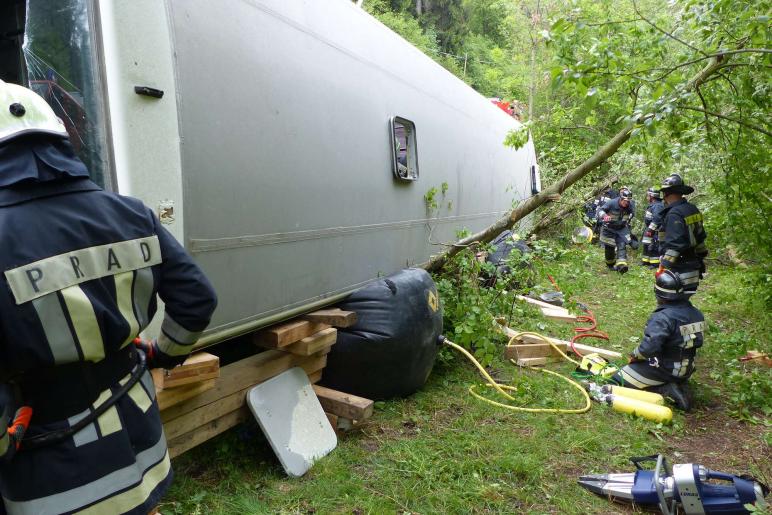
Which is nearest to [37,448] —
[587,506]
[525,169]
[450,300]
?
[587,506]

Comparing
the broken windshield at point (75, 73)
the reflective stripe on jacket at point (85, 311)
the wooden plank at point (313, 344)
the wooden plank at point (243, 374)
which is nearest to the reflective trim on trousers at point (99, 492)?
the reflective stripe on jacket at point (85, 311)

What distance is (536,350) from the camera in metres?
5.82

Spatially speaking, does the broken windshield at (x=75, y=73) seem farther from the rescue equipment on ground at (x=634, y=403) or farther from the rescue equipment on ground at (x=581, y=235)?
the rescue equipment on ground at (x=581, y=235)

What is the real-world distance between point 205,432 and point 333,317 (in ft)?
3.86

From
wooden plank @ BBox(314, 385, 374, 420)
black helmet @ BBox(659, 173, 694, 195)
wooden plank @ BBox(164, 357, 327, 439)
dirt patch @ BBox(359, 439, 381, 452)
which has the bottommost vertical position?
dirt patch @ BBox(359, 439, 381, 452)

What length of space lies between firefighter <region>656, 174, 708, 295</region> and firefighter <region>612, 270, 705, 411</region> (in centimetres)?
10

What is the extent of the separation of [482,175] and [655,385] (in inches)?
164

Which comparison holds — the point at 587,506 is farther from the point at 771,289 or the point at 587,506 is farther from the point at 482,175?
the point at 482,175

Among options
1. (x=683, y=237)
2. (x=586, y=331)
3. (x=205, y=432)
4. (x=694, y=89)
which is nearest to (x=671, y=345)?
(x=683, y=237)

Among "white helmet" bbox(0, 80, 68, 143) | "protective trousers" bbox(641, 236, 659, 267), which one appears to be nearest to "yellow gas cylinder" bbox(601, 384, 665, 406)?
"white helmet" bbox(0, 80, 68, 143)

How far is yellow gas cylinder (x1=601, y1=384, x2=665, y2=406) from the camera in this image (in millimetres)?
4730

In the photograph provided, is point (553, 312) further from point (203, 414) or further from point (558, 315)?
point (203, 414)

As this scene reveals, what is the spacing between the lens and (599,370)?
5418 mm

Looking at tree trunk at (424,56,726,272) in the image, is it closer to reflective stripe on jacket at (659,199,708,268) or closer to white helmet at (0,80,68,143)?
reflective stripe on jacket at (659,199,708,268)
